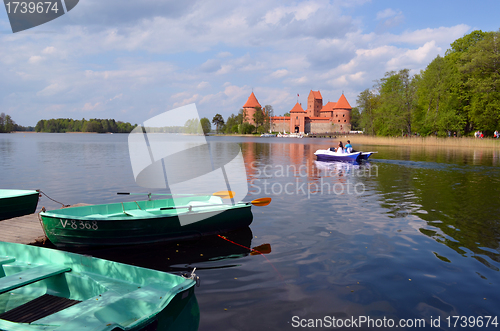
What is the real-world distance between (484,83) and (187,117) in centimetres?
5333

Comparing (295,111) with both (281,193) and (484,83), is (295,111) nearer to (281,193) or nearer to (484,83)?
(484,83)

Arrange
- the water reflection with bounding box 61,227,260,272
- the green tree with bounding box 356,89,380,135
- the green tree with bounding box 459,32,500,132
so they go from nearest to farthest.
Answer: the water reflection with bounding box 61,227,260,272, the green tree with bounding box 459,32,500,132, the green tree with bounding box 356,89,380,135

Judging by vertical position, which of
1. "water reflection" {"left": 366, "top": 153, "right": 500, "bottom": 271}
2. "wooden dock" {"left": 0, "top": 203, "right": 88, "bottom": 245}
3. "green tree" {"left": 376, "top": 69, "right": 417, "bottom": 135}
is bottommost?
"water reflection" {"left": 366, "top": 153, "right": 500, "bottom": 271}

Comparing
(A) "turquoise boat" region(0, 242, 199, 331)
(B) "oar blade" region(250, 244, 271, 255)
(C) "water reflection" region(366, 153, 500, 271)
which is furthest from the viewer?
(C) "water reflection" region(366, 153, 500, 271)

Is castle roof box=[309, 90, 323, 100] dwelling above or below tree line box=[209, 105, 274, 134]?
above

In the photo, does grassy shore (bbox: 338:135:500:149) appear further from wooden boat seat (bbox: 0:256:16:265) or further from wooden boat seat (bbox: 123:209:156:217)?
wooden boat seat (bbox: 0:256:16:265)

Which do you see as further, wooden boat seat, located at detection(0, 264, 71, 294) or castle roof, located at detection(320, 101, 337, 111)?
castle roof, located at detection(320, 101, 337, 111)

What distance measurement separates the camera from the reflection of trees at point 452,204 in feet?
26.3

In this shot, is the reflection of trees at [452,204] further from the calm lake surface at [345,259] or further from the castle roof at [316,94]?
the castle roof at [316,94]

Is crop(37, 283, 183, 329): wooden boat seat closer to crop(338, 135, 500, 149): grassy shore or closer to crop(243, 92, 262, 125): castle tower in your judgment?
crop(338, 135, 500, 149): grassy shore

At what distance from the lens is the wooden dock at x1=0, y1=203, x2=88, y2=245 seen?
7.54m

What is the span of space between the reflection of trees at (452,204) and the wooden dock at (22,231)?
396 inches

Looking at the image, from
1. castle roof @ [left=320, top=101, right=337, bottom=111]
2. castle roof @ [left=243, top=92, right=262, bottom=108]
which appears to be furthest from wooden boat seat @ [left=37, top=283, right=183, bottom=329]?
castle roof @ [left=243, top=92, right=262, bottom=108]

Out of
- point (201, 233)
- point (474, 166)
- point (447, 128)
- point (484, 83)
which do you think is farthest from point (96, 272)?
point (447, 128)
